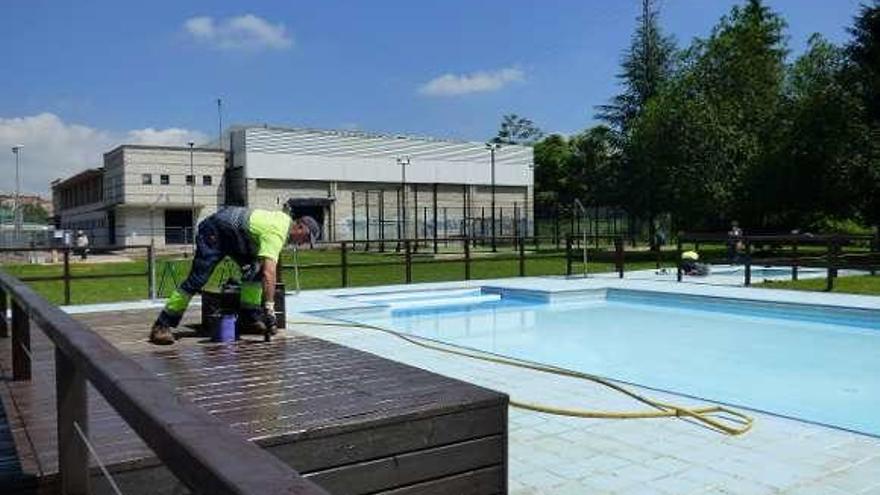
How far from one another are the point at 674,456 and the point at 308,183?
51786mm

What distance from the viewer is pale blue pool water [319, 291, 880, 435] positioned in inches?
304

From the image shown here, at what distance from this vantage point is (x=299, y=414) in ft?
11.2

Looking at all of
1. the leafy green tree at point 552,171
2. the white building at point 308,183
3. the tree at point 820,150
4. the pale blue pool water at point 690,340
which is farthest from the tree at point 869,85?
the leafy green tree at point 552,171

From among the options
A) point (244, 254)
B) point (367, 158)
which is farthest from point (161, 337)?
point (367, 158)

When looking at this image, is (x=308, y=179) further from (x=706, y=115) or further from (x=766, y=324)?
(x=766, y=324)

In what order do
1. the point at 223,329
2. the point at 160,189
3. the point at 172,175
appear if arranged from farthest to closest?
the point at 160,189
the point at 172,175
the point at 223,329

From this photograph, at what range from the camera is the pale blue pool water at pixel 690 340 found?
771cm

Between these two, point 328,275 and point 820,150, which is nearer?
point 328,275

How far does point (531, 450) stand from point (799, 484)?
57.5 inches

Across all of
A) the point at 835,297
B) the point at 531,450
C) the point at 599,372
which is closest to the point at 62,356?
the point at 531,450

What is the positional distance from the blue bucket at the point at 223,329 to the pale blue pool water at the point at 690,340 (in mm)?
4001

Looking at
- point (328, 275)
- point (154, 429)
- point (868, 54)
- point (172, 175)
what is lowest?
point (328, 275)

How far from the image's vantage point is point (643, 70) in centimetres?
4481

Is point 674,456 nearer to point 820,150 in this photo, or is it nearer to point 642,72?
point 820,150
